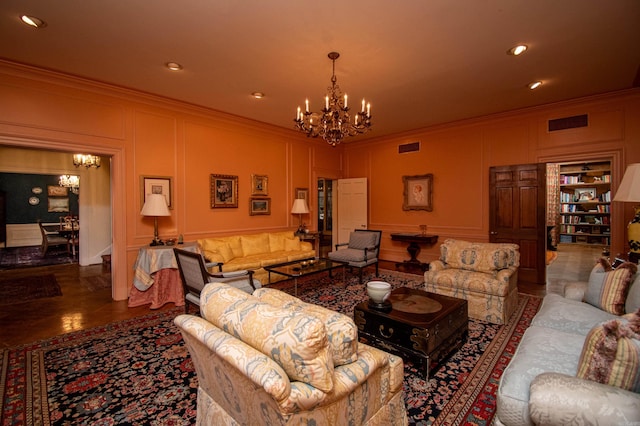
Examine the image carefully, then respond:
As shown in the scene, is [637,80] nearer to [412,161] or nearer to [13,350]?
[412,161]

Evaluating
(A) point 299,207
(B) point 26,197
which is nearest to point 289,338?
(A) point 299,207

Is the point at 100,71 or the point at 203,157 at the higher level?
the point at 100,71

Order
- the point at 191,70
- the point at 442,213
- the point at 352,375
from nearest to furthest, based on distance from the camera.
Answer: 1. the point at 352,375
2. the point at 191,70
3. the point at 442,213

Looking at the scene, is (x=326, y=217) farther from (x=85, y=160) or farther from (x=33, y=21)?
(x=33, y=21)

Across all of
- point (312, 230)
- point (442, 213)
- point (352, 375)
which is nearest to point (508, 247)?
point (442, 213)

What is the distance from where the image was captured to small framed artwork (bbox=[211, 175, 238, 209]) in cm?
527

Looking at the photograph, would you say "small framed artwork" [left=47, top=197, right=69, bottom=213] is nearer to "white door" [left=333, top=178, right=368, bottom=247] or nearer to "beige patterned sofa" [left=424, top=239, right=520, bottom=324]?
"white door" [left=333, top=178, right=368, bottom=247]

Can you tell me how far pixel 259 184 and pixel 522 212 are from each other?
471 cm

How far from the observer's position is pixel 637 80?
4.04m

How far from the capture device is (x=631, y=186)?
282 centimetres

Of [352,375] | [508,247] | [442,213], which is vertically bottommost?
[352,375]

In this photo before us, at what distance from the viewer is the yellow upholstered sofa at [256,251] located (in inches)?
177

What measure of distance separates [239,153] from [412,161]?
3661 millimetres

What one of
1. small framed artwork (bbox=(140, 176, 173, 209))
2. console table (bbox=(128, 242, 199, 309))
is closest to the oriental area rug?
console table (bbox=(128, 242, 199, 309))
